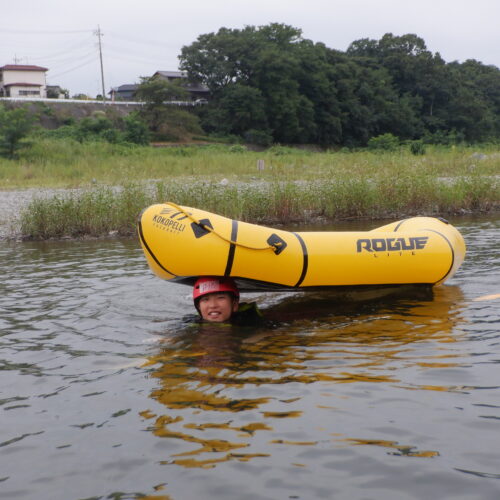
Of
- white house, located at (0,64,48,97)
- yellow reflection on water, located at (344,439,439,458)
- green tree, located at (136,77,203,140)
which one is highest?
white house, located at (0,64,48,97)

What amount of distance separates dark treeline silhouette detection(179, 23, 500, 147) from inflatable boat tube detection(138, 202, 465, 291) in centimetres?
3739

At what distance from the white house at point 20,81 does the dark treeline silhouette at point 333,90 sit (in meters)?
16.5

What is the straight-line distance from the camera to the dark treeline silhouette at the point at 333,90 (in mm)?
44719

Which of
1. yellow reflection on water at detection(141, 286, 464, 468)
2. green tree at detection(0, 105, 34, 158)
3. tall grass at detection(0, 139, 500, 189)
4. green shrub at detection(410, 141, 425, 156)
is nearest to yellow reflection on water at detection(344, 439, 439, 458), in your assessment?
yellow reflection on water at detection(141, 286, 464, 468)

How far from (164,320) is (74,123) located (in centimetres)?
3179

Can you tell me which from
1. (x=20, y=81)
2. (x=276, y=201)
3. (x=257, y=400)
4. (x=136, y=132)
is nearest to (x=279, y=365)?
(x=257, y=400)

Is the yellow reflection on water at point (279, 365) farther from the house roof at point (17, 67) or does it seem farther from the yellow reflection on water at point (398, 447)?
the house roof at point (17, 67)

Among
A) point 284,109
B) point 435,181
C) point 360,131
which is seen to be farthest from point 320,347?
point 360,131

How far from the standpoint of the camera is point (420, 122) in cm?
5544

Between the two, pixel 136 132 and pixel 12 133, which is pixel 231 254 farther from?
pixel 136 132

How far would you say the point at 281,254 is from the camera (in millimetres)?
5137

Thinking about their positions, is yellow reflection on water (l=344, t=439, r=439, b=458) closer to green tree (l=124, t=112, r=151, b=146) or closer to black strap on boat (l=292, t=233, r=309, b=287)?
black strap on boat (l=292, t=233, r=309, b=287)

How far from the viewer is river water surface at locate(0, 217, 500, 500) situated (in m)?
2.73

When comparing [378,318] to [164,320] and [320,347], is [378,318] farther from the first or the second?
[164,320]
